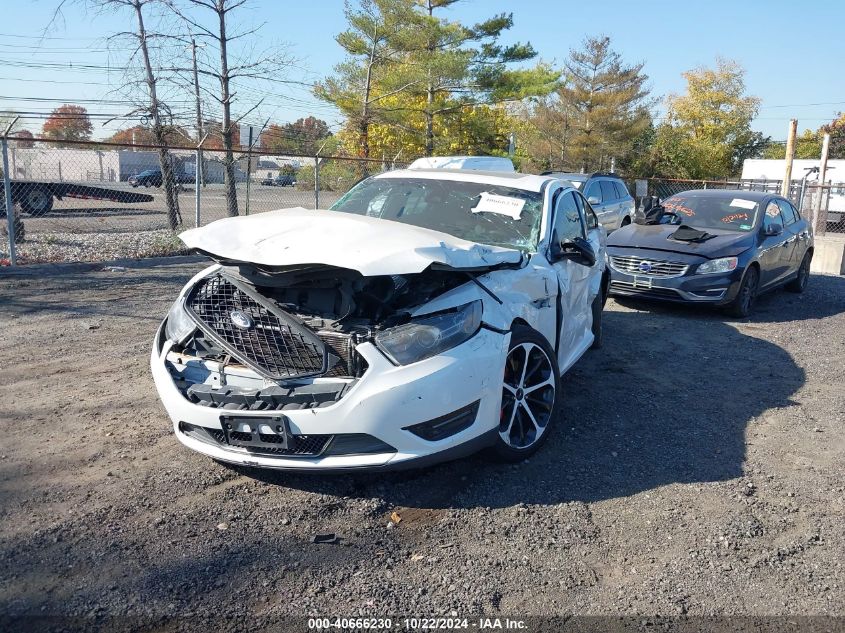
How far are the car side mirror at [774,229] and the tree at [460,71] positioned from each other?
1512cm

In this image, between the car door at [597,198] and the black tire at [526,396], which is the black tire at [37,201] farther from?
the black tire at [526,396]

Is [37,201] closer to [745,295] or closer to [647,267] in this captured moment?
[647,267]

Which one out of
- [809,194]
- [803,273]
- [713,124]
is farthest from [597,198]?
[713,124]

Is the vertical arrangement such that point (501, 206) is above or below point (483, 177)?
below

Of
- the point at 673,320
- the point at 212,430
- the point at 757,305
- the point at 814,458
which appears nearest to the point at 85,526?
the point at 212,430

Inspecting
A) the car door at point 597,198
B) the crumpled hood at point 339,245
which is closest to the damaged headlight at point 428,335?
the crumpled hood at point 339,245

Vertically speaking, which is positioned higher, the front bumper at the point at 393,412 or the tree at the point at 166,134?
the tree at the point at 166,134

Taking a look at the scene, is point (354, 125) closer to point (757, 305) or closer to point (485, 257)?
point (757, 305)

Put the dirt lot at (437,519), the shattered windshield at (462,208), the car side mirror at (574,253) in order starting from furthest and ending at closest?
the shattered windshield at (462,208), the car side mirror at (574,253), the dirt lot at (437,519)

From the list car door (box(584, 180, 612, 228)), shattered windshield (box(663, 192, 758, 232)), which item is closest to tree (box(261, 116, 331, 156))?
car door (box(584, 180, 612, 228))

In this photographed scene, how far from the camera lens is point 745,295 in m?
8.77

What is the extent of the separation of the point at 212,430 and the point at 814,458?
3603 mm

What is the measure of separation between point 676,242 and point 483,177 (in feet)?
14.7

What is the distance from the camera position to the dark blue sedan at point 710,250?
8.47 meters
